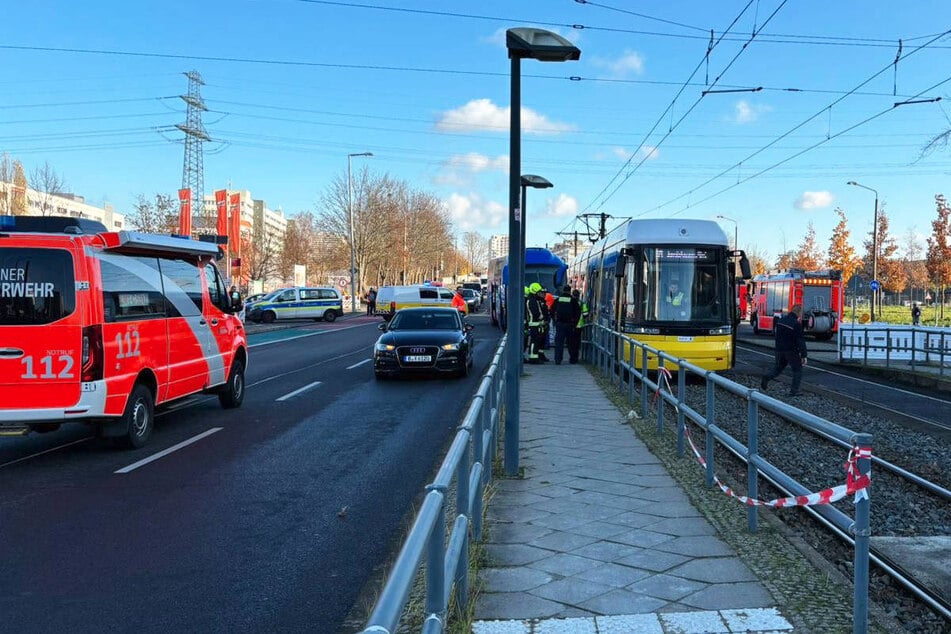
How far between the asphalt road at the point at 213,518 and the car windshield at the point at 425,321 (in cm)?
492

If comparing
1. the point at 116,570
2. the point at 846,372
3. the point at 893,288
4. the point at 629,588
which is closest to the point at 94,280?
the point at 116,570

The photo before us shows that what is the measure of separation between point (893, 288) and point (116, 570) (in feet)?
203

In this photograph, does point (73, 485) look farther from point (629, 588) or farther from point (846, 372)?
point (846, 372)

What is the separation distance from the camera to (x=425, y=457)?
8383 millimetres

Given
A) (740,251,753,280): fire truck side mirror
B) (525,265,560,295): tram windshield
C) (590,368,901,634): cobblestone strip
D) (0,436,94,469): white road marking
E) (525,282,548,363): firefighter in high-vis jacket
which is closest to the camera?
(590,368,901,634): cobblestone strip

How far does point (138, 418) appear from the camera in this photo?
8742mm

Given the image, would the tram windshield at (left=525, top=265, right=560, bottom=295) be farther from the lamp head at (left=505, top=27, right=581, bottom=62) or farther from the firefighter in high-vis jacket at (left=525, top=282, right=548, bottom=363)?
the lamp head at (left=505, top=27, right=581, bottom=62)

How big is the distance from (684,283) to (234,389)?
27.3ft

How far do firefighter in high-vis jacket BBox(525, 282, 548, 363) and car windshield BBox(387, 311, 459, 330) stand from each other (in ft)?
8.94

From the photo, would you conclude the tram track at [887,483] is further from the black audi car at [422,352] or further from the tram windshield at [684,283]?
the black audi car at [422,352]

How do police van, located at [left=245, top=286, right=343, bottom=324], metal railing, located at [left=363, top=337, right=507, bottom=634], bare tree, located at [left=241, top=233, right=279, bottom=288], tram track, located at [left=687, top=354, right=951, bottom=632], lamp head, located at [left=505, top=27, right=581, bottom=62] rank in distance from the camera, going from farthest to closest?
1. bare tree, located at [left=241, top=233, right=279, bottom=288]
2. police van, located at [left=245, top=286, right=343, bottom=324]
3. lamp head, located at [left=505, top=27, right=581, bottom=62]
4. tram track, located at [left=687, top=354, right=951, bottom=632]
5. metal railing, located at [left=363, top=337, right=507, bottom=634]

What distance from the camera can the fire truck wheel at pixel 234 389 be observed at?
37.9ft

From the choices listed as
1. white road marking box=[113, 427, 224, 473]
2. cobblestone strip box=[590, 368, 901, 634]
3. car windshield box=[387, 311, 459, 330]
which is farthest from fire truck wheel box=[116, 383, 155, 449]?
car windshield box=[387, 311, 459, 330]

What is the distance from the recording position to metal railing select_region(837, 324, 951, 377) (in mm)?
19234
